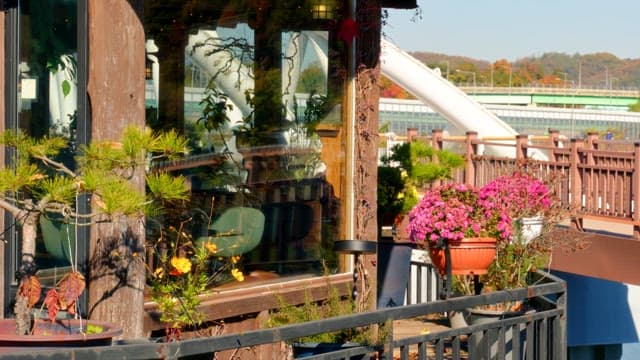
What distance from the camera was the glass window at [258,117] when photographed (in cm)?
660

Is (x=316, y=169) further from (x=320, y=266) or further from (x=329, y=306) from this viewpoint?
(x=329, y=306)

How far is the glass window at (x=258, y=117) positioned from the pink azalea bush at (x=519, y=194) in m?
1.14

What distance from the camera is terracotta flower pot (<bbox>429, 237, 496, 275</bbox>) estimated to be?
6.48m

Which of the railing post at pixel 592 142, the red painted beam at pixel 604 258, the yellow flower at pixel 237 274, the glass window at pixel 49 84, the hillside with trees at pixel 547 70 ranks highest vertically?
the hillside with trees at pixel 547 70

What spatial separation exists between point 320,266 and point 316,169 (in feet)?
2.05

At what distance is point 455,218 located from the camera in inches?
254

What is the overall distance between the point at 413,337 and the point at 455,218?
65.2 inches

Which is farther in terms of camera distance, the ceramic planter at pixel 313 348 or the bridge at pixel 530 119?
the bridge at pixel 530 119

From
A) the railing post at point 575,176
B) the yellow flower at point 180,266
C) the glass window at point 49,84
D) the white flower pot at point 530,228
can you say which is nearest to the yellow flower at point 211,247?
the yellow flower at point 180,266

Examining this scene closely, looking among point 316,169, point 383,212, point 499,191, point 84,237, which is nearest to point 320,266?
point 316,169

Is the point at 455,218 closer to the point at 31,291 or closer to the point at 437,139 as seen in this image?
the point at 31,291

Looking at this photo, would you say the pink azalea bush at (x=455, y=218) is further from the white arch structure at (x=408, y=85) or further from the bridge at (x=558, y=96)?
the bridge at (x=558, y=96)

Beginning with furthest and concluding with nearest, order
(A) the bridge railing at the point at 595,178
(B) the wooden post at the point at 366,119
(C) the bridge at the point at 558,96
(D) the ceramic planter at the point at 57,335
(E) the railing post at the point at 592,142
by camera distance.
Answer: (C) the bridge at the point at 558,96, (E) the railing post at the point at 592,142, (A) the bridge railing at the point at 595,178, (B) the wooden post at the point at 366,119, (D) the ceramic planter at the point at 57,335

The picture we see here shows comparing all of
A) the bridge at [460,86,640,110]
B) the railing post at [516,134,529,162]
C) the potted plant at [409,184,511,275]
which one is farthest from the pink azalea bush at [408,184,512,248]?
the bridge at [460,86,640,110]
